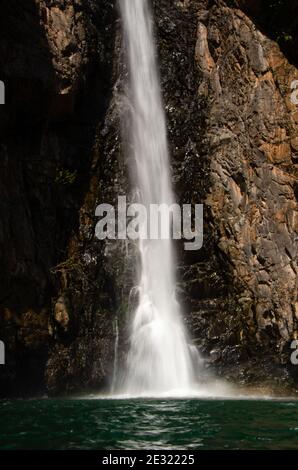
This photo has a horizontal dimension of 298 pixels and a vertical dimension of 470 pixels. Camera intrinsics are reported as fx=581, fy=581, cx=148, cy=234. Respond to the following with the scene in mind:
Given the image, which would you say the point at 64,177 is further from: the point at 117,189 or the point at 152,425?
the point at 152,425

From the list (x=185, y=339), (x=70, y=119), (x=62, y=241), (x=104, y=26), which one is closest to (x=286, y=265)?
(x=185, y=339)

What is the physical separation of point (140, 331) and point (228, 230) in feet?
13.5

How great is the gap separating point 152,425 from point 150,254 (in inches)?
370

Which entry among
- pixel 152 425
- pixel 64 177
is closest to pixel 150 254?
pixel 64 177

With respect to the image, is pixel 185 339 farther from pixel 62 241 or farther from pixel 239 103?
pixel 239 103

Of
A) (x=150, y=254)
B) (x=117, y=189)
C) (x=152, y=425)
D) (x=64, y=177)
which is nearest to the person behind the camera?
(x=152, y=425)

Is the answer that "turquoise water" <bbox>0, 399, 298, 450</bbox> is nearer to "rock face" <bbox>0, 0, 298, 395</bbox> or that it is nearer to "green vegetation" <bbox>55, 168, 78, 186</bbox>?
"rock face" <bbox>0, 0, 298, 395</bbox>

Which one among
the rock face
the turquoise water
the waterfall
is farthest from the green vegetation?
the turquoise water

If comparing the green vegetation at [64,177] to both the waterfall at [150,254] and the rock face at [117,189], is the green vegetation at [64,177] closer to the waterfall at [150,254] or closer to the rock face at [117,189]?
the rock face at [117,189]

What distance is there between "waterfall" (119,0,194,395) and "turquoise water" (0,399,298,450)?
3.03m

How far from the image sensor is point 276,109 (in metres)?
18.6

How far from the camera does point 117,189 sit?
752 inches

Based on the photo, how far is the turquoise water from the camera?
7922 mm
